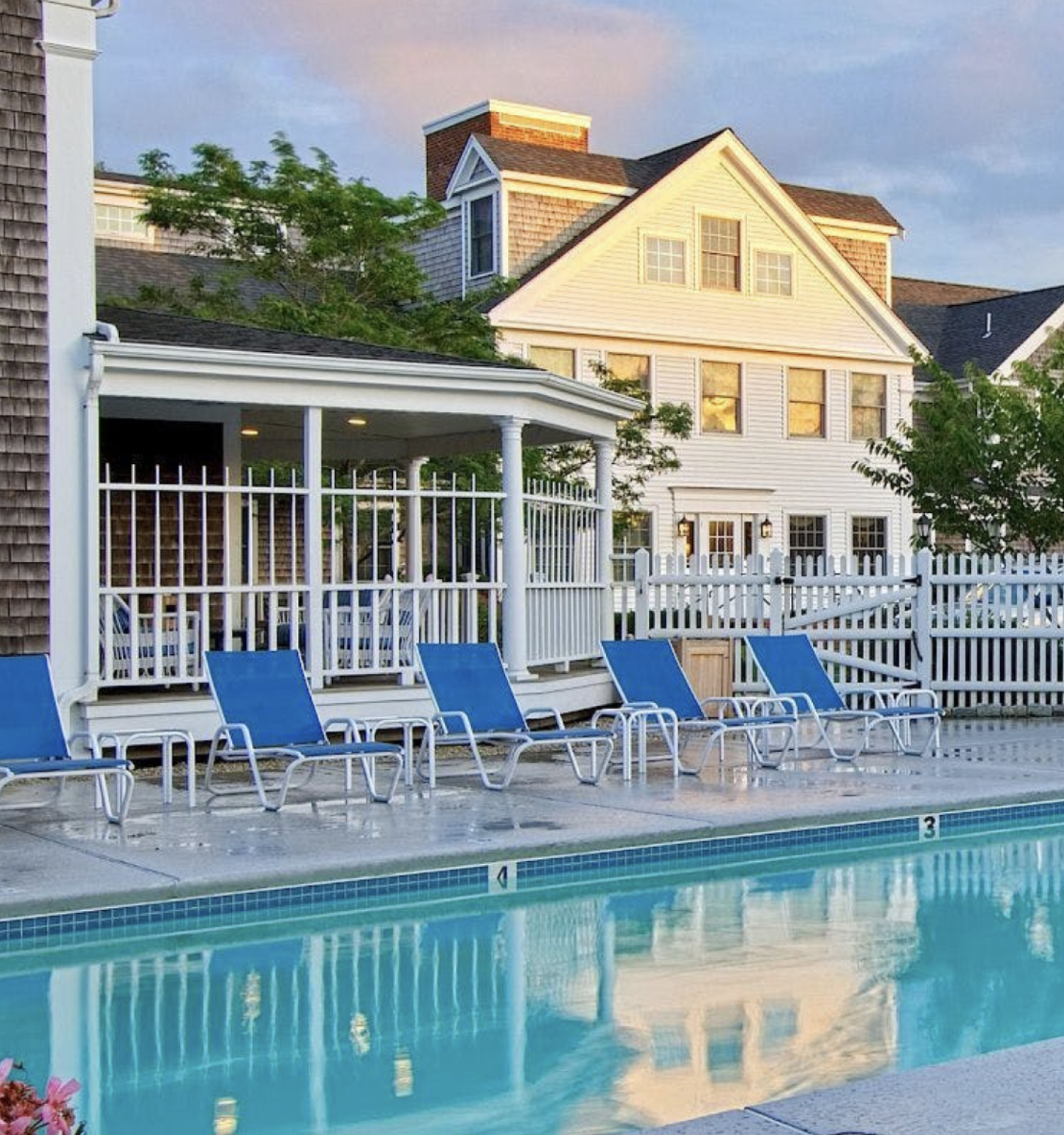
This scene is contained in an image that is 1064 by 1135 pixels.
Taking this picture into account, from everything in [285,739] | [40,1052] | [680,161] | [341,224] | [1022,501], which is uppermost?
[680,161]

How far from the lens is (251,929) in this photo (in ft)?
24.9

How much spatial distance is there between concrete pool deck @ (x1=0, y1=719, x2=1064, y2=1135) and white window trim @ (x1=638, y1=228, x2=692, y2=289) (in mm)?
15080

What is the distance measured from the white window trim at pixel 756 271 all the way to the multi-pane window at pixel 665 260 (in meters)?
1.27

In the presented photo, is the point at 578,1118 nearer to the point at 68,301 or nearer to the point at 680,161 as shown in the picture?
the point at 68,301

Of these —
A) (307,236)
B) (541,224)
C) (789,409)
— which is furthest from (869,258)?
(307,236)

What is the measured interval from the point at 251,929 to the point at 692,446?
796 inches

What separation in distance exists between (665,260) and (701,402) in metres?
2.23

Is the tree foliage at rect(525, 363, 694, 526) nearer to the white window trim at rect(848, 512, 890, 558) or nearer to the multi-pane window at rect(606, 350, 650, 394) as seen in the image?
the multi-pane window at rect(606, 350, 650, 394)

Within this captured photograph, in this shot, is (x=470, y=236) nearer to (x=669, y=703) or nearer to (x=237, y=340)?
(x=237, y=340)

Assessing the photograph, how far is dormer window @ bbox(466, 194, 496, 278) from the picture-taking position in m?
26.9

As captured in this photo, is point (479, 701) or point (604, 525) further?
point (604, 525)

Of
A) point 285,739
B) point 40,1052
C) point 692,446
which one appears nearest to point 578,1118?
point 40,1052

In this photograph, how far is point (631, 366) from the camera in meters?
26.9

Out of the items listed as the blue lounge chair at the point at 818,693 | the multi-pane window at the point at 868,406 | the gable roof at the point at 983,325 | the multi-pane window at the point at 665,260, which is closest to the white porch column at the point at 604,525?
the blue lounge chair at the point at 818,693
